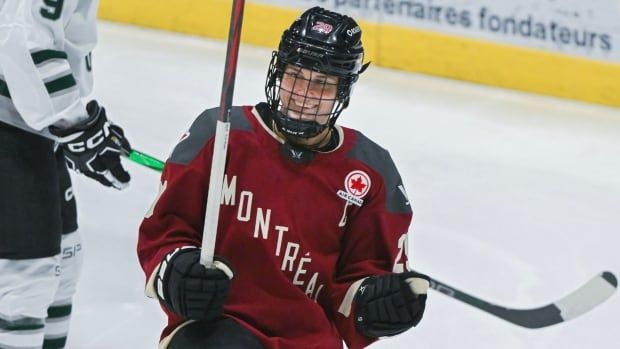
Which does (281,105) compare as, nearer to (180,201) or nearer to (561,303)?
(180,201)

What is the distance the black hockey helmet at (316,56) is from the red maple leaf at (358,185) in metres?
0.11

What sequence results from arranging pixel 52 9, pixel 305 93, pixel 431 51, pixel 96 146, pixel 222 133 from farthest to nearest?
pixel 431 51 < pixel 96 146 < pixel 52 9 < pixel 305 93 < pixel 222 133

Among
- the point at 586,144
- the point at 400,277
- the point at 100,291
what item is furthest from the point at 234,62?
the point at 586,144

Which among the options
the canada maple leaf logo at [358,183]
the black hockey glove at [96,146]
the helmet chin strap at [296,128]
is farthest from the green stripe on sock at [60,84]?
the canada maple leaf logo at [358,183]

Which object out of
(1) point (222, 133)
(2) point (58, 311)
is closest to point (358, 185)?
(1) point (222, 133)

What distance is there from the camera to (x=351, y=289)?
6.84 ft

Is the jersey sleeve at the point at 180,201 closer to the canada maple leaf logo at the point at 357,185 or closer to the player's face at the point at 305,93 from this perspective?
the player's face at the point at 305,93

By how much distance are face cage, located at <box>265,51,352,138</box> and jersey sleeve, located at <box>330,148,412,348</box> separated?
0.15 metres

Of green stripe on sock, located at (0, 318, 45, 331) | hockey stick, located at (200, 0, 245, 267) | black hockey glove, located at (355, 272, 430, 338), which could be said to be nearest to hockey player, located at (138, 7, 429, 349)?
black hockey glove, located at (355, 272, 430, 338)

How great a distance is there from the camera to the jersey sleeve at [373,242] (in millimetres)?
2111

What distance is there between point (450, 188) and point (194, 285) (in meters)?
2.31

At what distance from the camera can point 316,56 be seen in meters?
2.01

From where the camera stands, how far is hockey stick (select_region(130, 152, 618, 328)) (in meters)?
2.45

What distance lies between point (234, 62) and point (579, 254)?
84.8 inches
